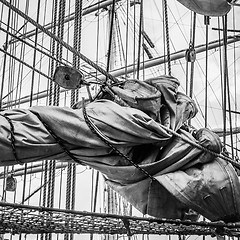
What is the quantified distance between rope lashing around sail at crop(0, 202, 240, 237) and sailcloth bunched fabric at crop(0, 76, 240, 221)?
49 millimetres

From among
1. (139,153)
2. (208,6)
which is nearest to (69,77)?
(139,153)

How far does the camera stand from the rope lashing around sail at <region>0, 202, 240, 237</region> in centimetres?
134

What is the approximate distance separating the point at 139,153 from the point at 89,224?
Result: 26 cm

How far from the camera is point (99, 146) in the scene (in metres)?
Answer: 1.39

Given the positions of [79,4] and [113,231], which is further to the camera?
[79,4]

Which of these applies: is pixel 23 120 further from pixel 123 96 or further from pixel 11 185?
pixel 11 185

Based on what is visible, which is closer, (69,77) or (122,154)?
(122,154)

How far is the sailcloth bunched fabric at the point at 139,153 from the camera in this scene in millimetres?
1351

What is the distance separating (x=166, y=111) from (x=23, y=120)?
1.53 feet

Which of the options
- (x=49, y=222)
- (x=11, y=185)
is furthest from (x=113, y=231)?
(x=11, y=185)

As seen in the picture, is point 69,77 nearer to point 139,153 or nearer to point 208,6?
point 139,153

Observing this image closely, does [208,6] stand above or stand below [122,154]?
above

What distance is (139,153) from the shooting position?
4.95ft

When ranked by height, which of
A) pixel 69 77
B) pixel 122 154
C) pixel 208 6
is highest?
pixel 208 6
